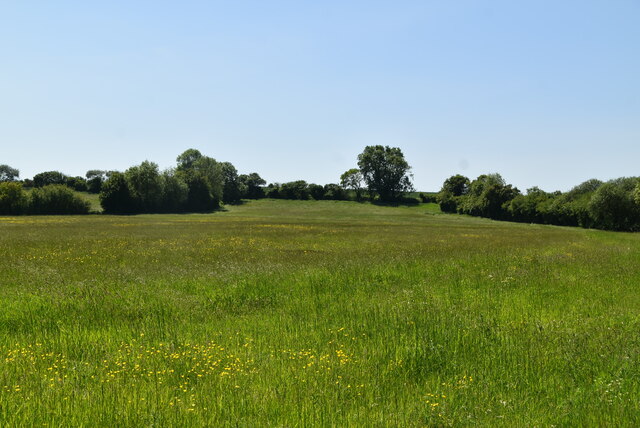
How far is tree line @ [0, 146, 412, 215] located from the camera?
82188 mm

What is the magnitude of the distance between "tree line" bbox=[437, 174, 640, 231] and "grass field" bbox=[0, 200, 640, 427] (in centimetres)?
4875

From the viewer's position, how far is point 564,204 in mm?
68438

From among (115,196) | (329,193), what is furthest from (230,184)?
(115,196)

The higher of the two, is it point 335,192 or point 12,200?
point 335,192

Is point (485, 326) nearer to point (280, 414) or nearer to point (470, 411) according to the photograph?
point (470, 411)

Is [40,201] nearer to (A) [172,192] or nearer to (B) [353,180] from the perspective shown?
(A) [172,192]

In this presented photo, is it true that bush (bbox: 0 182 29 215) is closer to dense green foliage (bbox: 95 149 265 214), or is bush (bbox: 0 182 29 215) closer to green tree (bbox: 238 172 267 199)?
dense green foliage (bbox: 95 149 265 214)

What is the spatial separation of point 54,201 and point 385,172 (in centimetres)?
9768

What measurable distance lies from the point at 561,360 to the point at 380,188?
134 meters

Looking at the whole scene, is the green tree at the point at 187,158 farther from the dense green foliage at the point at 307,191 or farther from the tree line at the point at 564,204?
the tree line at the point at 564,204

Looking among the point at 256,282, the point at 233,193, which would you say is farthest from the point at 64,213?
the point at 256,282

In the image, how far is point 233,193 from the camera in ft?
437

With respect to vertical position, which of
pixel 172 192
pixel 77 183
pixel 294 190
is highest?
pixel 77 183

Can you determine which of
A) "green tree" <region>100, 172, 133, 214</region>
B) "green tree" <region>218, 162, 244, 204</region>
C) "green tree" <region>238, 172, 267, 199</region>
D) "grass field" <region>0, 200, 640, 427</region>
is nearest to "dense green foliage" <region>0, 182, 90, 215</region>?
"green tree" <region>100, 172, 133, 214</region>
